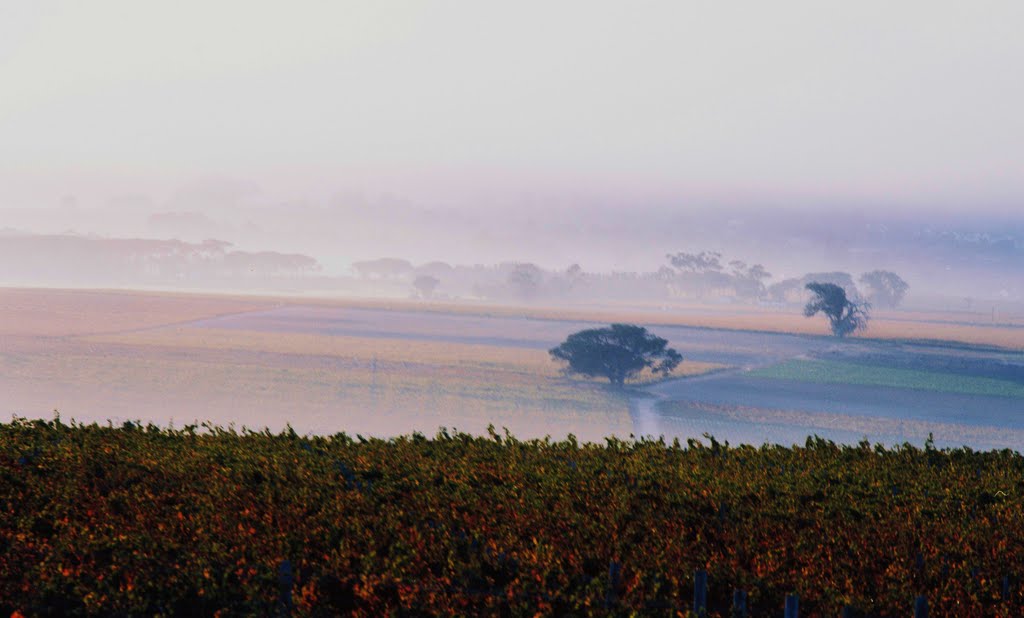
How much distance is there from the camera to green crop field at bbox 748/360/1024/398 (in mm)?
86225

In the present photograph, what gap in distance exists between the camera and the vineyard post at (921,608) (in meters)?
10.5

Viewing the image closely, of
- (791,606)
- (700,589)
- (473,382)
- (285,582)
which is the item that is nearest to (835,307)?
(473,382)

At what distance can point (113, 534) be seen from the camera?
1277cm

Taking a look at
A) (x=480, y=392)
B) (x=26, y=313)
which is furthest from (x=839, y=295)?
(x=26, y=313)

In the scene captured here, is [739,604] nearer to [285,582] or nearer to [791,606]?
[791,606]

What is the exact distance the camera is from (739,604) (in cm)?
1103

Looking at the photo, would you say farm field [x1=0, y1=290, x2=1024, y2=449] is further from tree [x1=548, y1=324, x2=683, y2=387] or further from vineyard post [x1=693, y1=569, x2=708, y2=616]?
vineyard post [x1=693, y1=569, x2=708, y2=616]

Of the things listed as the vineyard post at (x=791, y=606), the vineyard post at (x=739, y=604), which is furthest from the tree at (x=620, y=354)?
the vineyard post at (x=791, y=606)

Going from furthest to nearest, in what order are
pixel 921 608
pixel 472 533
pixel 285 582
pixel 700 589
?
1. pixel 472 533
2. pixel 285 582
3. pixel 700 589
4. pixel 921 608

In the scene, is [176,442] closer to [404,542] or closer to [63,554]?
[63,554]

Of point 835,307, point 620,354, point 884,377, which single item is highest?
point 835,307

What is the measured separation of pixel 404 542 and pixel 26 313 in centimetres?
12540

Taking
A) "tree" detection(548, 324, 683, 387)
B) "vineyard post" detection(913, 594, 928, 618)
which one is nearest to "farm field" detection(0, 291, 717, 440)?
"tree" detection(548, 324, 683, 387)

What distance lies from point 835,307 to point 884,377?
25.2m
